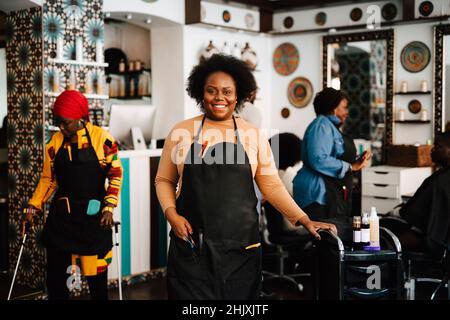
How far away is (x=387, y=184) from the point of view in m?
6.09

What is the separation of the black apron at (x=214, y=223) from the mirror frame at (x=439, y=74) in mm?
4224

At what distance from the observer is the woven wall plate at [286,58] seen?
7.26 m

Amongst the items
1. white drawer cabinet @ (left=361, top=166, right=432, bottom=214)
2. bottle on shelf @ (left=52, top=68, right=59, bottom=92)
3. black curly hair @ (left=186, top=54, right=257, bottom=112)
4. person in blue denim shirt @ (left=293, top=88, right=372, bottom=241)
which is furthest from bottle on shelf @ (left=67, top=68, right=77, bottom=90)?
white drawer cabinet @ (left=361, top=166, right=432, bottom=214)

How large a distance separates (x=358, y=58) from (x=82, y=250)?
4.36 metres

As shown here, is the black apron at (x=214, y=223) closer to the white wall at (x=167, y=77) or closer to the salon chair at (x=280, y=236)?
the salon chair at (x=280, y=236)

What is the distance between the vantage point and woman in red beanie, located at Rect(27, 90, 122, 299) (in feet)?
11.0

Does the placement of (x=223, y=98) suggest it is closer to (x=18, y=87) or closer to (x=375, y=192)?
(x=18, y=87)

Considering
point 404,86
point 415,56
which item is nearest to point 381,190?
point 404,86

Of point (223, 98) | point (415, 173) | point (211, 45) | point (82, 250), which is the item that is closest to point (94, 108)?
point (82, 250)

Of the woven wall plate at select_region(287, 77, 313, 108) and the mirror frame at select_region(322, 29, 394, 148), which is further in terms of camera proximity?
the woven wall plate at select_region(287, 77, 313, 108)

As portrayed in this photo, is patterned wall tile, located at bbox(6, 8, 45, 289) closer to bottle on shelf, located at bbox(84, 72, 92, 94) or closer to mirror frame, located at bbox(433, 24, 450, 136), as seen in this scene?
bottle on shelf, located at bbox(84, 72, 92, 94)

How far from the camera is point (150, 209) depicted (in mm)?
4938
